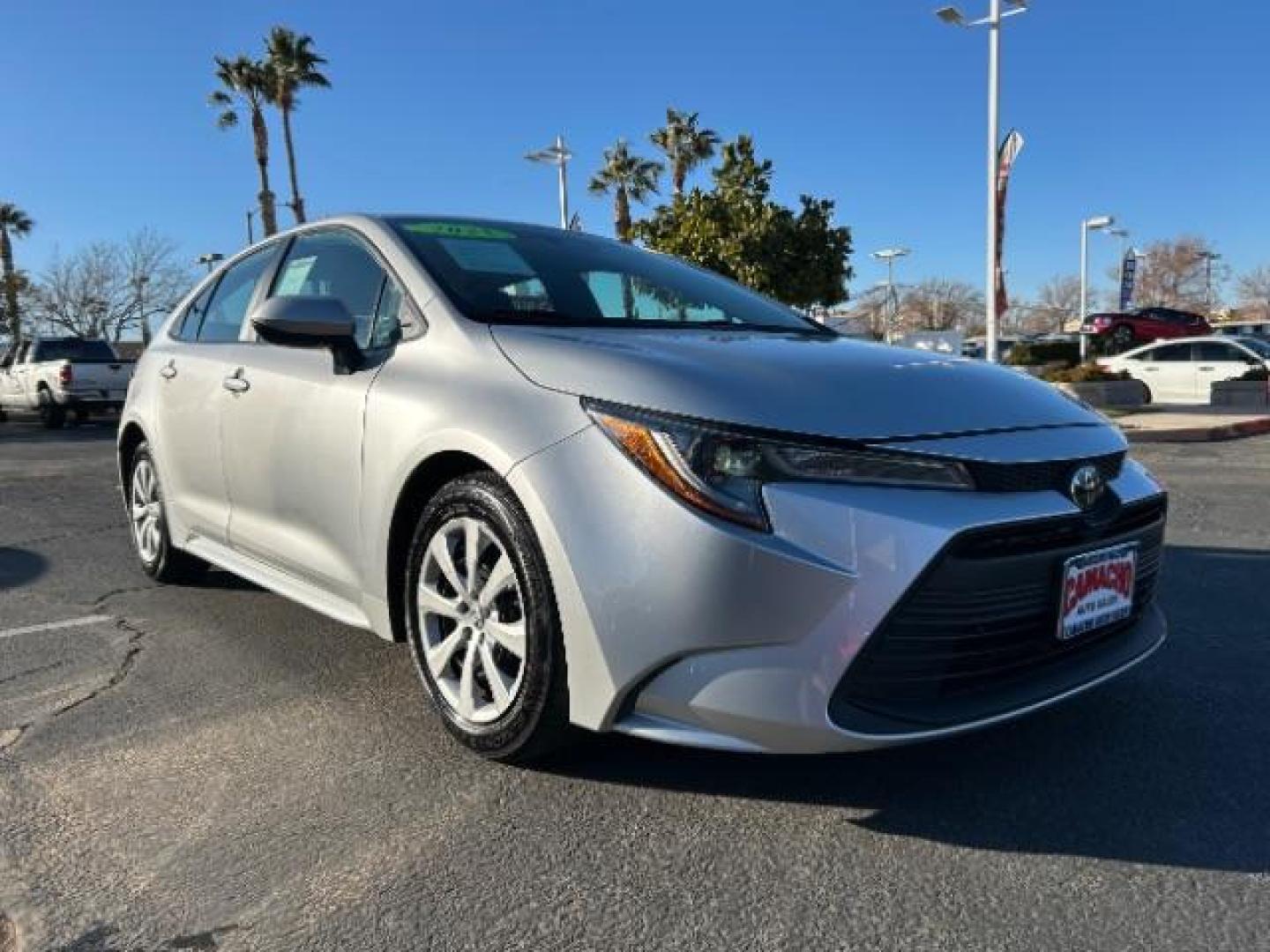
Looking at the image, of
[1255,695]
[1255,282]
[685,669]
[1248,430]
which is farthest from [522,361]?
[1255,282]

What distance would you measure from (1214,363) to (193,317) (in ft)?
66.0

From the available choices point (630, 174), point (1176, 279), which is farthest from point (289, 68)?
point (1176, 279)

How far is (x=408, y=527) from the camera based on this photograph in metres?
3.01

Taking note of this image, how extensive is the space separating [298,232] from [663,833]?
274cm

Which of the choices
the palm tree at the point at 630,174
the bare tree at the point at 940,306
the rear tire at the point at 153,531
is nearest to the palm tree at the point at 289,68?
the palm tree at the point at 630,174

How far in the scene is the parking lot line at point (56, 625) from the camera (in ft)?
13.8

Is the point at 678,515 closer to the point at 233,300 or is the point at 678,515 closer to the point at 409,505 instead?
the point at 409,505

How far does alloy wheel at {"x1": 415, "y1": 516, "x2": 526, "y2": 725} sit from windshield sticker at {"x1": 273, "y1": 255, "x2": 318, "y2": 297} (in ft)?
4.94

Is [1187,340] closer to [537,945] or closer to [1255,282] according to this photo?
[537,945]

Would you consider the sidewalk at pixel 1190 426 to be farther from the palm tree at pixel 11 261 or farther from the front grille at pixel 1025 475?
the palm tree at pixel 11 261

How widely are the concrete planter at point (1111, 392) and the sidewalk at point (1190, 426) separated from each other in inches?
58.9

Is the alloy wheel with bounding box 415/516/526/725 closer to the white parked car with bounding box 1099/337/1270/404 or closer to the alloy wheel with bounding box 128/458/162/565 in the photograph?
the alloy wheel with bounding box 128/458/162/565

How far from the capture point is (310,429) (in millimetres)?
3354

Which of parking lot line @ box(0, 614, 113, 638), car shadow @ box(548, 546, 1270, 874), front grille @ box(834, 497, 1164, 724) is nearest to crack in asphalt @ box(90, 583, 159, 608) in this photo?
parking lot line @ box(0, 614, 113, 638)
